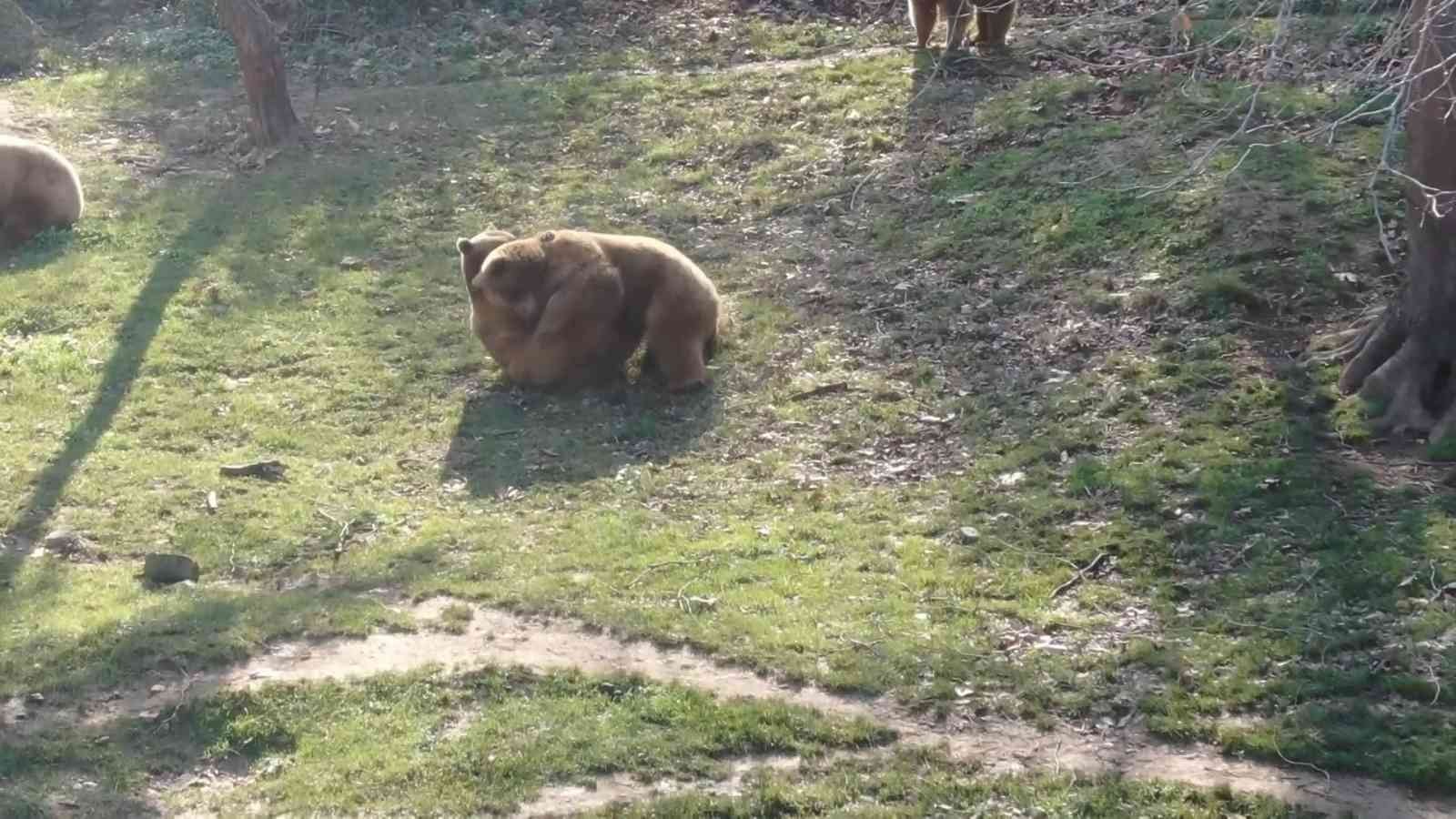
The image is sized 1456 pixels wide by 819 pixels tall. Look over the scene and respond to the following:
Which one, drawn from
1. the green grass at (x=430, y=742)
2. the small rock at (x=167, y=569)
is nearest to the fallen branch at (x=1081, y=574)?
the green grass at (x=430, y=742)

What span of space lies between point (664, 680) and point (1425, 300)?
17.2ft

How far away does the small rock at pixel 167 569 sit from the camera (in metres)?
9.04

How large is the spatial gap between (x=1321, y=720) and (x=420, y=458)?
20.7 ft

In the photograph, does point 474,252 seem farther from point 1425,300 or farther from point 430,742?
point 1425,300

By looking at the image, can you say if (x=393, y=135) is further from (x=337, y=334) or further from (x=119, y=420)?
(x=119, y=420)

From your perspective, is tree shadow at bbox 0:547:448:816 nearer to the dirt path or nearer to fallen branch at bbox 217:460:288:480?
the dirt path

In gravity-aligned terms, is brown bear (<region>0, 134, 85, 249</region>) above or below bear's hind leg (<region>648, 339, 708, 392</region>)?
above

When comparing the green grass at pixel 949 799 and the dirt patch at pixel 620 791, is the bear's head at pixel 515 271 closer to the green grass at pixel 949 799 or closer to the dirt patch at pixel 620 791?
the dirt patch at pixel 620 791

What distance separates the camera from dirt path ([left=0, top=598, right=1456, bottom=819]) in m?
6.70

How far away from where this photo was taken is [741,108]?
56.3 feet

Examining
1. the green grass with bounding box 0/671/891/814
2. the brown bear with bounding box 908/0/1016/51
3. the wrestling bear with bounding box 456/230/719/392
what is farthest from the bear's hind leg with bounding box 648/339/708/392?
the brown bear with bounding box 908/0/1016/51

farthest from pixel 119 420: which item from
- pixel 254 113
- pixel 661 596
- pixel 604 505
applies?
pixel 254 113

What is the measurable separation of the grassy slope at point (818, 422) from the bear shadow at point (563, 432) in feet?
0.12

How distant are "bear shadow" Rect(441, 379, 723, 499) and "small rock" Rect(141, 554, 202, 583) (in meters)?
1.96
